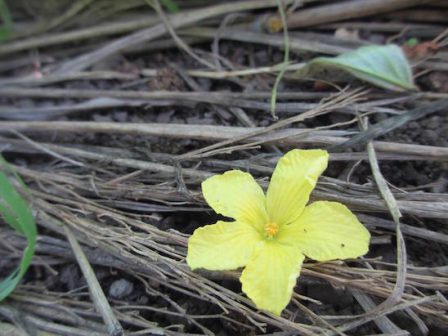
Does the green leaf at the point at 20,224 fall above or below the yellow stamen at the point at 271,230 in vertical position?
below

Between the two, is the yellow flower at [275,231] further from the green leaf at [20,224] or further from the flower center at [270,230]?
the green leaf at [20,224]

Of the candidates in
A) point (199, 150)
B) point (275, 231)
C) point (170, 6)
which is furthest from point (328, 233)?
point (170, 6)

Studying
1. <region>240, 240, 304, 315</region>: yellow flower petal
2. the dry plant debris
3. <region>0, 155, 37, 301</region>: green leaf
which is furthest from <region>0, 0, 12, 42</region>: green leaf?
<region>240, 240, 304, 315</region>: yellow flower petal

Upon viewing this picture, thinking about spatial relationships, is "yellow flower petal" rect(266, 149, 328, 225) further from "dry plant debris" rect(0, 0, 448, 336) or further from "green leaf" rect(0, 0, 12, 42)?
"green leaf" rect(0, 0, 12, 42)

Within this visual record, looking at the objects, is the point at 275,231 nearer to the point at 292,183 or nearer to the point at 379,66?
the point at 292,183

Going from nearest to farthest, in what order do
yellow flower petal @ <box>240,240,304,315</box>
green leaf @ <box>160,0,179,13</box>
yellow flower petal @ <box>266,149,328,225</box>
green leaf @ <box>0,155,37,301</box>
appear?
yellow flower petal @ <box>240,240,304,315</box>
yellow flower petal @ <box>266,149,328,225</box>
green leaf @ <box>0,155,37,301</box>
green leaf @ <box>160,0,179,13</box>

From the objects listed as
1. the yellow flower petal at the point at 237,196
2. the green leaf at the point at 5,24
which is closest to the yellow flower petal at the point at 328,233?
the yellow flower petal at the point at 237,196

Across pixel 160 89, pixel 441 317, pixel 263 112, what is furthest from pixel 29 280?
pixel 441 317
